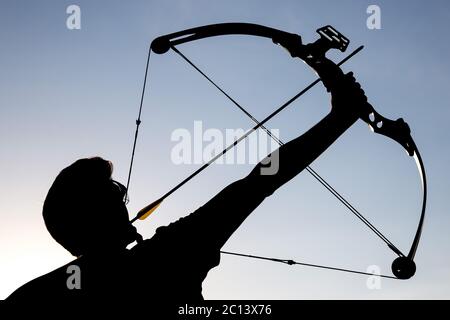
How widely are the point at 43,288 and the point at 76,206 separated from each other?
0.34 m

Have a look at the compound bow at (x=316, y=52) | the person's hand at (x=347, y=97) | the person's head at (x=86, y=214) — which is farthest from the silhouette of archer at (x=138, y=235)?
the compound bow at (x=316, y=52)

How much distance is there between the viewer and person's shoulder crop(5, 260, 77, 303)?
1.33 meters

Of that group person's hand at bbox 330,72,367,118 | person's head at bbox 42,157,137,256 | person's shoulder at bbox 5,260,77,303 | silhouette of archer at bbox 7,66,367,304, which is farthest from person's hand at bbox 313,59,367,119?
person's shoulder at bbox 5,260,77,303

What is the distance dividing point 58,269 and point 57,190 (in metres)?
0.38

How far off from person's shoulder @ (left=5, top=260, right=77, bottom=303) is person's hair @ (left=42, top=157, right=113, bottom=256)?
16cm

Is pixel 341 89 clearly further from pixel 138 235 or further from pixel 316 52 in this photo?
pixel 138 235

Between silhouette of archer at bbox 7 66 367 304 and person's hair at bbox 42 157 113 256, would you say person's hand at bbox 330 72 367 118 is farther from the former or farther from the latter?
person's hair at bbox 42 157 113 256

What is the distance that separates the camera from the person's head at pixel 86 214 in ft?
5.04

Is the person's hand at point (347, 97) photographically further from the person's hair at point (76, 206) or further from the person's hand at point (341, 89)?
the person's hair at point (76, 206)

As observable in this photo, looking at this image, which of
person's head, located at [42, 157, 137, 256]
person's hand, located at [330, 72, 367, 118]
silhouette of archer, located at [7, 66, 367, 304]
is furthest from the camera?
person's hand, located at [330, 72, 367, 118]

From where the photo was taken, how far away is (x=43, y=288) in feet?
4.48
